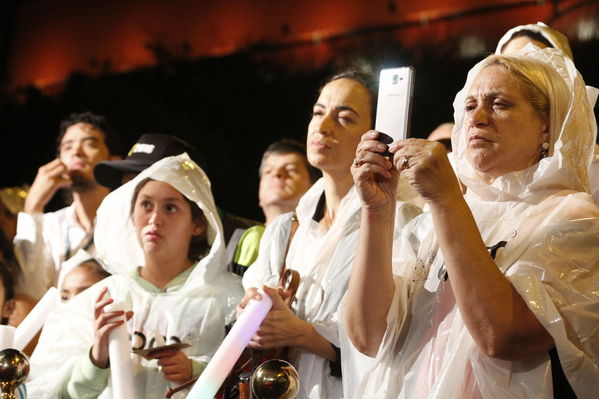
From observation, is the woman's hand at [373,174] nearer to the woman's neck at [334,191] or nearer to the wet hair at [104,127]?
the woman's neck at [334,191]

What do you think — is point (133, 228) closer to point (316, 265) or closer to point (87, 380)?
point (87, 380)

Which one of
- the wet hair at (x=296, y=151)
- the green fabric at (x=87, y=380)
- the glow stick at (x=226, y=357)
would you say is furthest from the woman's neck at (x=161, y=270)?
the wet hair at (x=296, y=151)

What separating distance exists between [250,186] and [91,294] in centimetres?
302

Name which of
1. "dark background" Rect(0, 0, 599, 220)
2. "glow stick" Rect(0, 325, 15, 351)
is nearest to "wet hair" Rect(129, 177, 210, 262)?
"glow stick" Rect(0, 325, 15, 351)

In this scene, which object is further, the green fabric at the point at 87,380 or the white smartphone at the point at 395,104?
the green fabric at the point at 87,380

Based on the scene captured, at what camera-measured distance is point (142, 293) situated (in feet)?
9.91

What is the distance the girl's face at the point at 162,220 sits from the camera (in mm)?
3072

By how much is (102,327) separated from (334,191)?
890 millimetres

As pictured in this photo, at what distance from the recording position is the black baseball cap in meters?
3.72

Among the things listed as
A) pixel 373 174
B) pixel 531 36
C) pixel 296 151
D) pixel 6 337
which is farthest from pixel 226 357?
pixel 296 151

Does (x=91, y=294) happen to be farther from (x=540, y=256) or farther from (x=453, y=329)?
(x=540, y=256)

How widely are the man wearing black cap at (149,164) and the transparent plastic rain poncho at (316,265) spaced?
2.31ft

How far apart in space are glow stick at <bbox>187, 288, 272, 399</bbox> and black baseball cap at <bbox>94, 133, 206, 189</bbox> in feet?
5.56

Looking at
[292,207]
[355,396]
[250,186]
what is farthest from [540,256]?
[250,186]
